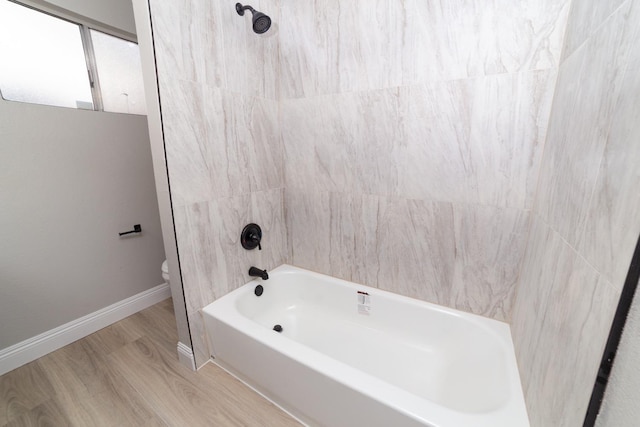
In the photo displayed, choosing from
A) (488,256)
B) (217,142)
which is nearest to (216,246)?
(217,142)

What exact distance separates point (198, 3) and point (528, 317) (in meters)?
2.16

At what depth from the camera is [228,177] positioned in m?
1.53

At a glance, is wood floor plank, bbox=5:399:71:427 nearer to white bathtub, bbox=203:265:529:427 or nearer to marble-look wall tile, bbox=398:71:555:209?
white bathtub, bbox=203:265:529:427

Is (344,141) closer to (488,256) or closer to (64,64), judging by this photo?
(488,256)

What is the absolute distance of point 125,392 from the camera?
1.34 meters

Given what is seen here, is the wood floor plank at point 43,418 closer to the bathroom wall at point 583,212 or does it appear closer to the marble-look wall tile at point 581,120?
the bathroom wall at point 583,212

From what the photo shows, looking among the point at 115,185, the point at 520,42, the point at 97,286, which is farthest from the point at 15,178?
the point at 520,42

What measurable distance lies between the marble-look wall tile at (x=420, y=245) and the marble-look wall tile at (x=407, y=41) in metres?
0.69

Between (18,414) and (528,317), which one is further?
(18,414)

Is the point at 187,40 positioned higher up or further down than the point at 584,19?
higher up

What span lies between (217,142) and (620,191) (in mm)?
1600

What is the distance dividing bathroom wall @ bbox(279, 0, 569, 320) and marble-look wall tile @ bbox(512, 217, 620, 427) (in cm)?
27

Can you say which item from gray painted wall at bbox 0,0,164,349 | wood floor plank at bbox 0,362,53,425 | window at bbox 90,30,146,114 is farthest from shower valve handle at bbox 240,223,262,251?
window at bbox 90,30,146,114

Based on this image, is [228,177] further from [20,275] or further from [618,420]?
[618,420]
